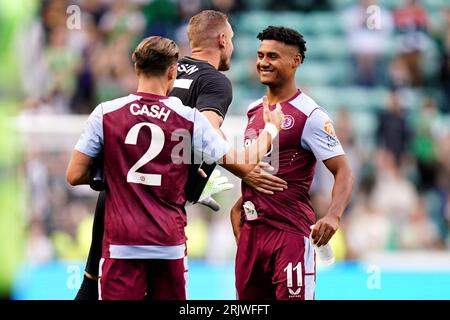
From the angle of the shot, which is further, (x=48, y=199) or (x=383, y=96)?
(x=383, y=96)

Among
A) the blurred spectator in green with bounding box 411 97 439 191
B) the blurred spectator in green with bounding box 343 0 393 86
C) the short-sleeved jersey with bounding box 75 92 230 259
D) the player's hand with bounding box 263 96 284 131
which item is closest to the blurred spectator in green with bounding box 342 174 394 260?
the blurred spectator in green with bounding box 411 97 439 191

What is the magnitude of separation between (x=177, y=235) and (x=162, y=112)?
0.70 meters

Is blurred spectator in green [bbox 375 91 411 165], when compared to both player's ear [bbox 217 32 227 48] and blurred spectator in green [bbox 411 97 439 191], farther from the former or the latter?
player's ear [bbox 217 32 227 48]

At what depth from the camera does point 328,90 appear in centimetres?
1512

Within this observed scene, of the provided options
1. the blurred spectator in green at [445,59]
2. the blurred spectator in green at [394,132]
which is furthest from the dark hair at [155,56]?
the blurred spectator in green at [445,59]

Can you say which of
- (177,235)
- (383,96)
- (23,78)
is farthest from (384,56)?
(177,235)

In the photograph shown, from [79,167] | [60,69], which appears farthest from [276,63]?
[60,69]

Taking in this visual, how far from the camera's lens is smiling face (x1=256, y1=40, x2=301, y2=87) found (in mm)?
6688

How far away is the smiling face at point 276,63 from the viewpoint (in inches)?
263

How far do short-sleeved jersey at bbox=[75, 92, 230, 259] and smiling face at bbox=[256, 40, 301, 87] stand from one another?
39.1 inches

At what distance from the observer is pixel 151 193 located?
577 cm

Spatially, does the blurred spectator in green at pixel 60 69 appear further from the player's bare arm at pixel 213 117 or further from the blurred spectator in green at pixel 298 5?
the player's bare arm at pixel 213 117

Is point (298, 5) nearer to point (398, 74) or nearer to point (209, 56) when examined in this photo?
point (398, 74)
